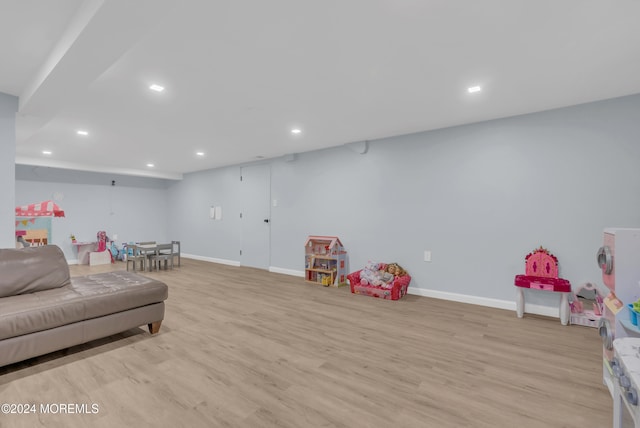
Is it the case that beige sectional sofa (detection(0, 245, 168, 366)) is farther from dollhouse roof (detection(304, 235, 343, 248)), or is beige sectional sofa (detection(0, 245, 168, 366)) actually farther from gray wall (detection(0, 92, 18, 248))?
dollhouse roof (detection(304, 235, 343, 248))

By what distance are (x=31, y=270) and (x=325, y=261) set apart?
3680 mm

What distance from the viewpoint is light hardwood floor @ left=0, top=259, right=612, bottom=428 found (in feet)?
5.41

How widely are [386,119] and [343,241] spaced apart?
2.22 meters

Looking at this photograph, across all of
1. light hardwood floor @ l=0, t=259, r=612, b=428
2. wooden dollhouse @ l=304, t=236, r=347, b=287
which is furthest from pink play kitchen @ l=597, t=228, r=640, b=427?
wooden dollhouse @ l=304, t=236, r=347, b=287

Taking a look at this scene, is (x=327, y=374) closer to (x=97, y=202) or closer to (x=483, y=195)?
(x=483, y=195)

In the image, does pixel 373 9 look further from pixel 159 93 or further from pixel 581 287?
pixel 581 287

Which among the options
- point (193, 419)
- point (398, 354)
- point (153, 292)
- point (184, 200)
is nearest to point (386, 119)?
point (398, 354)

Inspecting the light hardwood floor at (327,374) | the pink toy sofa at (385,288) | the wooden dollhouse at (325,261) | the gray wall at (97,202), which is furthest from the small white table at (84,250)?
the pink toy sofa at (385,288)

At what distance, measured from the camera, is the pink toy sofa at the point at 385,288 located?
3.99 m

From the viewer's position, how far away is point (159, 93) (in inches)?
114

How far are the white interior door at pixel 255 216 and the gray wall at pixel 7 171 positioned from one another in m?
3.81

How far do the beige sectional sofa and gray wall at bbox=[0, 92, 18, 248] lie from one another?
0.57 m

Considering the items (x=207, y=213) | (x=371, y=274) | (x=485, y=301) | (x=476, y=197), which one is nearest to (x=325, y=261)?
(x=371, y=274)

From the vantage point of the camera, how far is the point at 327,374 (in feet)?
6.86
